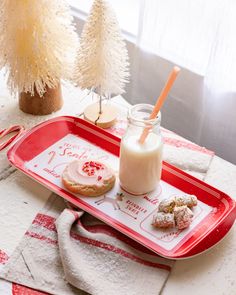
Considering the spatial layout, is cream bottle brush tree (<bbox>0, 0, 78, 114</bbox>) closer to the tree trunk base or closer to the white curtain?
the tree trunk base

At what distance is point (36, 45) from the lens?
1057 mm

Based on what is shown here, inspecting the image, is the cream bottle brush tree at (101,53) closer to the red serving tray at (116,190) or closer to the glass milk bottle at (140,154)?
the red serving tray at (116,190)

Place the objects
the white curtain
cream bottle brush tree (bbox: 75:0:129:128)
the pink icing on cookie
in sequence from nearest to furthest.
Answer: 1. the pink icing on cookie
2. cream bottle brush tree (bbox: 75:0:129:128)
3. the white curtain

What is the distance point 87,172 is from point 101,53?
25cm

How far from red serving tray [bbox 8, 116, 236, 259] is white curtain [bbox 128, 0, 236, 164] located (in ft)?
1.04

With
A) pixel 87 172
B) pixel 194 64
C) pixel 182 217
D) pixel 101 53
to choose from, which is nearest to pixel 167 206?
pixel 182 217

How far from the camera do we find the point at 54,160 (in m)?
1.02

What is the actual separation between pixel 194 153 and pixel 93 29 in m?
0.31

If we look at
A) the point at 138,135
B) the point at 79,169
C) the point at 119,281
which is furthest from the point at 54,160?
the point at 119,281

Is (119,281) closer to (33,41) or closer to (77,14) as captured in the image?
(33,41)

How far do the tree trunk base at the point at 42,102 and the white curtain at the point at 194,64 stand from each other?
12.5 inches

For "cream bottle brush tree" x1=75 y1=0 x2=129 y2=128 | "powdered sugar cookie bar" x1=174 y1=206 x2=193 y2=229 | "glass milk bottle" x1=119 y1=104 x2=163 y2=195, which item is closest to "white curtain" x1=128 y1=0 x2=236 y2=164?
"cream bottle brush tree" x1=75 y1=0 x2=129 y2=128

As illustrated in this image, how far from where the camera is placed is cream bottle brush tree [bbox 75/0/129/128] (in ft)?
3.44

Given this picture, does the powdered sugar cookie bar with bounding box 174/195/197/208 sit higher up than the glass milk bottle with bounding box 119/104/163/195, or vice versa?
the glass milk bottle with bounding box 119/104/163/195
